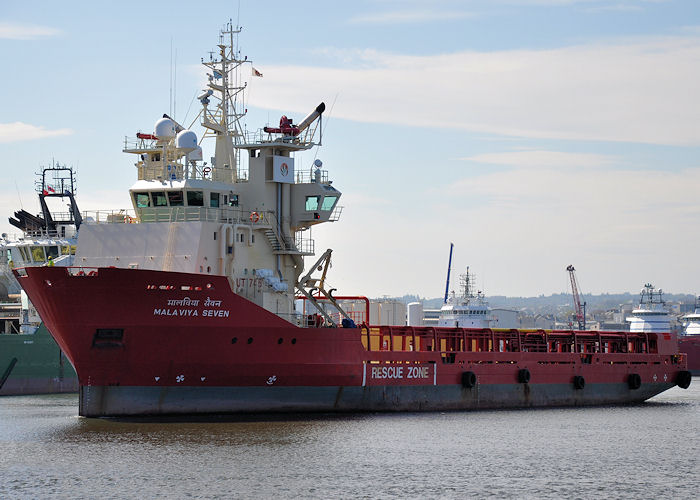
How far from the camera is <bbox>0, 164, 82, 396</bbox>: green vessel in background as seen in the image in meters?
45.4

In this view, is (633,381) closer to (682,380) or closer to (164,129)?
(682,380)

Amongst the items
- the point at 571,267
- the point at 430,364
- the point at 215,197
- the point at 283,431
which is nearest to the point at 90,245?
the point at 215,197

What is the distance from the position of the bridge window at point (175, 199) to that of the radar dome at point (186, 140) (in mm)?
1412

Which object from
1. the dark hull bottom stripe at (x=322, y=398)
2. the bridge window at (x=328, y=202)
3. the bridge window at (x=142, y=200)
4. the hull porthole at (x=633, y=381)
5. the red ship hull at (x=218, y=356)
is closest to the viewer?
the red ship hull at (x=218, y=356)

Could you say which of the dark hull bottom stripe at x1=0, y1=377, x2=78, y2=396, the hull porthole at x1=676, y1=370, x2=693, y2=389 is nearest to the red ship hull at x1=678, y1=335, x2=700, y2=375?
the hull porthole at x1=676, y1=370, x2=693, y2=389

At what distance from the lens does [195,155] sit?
3344 cm

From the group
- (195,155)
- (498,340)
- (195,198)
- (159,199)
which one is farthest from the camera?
(498,340)

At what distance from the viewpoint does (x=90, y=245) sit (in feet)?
105

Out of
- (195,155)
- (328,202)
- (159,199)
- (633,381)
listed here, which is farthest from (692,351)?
(159,199)

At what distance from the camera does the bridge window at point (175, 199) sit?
32469 millimetres

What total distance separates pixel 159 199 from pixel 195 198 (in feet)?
3.94

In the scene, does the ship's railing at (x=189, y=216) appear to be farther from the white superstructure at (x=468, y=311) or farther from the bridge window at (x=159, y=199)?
the white superstructure at (x=468, y=311)

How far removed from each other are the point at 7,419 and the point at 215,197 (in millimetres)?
9158

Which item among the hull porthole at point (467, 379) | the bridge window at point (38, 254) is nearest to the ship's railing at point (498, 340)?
the hull porthole at point (467, 379)
